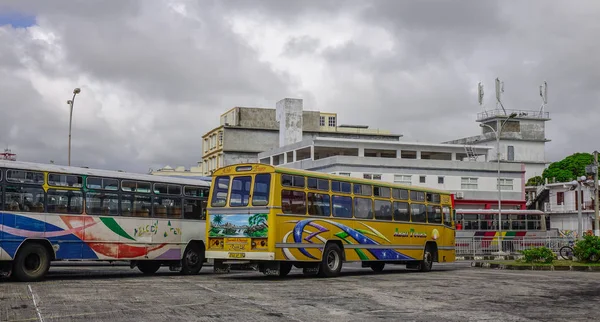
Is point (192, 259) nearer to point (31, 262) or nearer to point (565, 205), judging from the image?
point (31, 262)

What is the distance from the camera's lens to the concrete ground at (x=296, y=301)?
1226 cm

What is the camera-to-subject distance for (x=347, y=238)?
2356 cm

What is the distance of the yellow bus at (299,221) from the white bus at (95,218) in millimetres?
1684

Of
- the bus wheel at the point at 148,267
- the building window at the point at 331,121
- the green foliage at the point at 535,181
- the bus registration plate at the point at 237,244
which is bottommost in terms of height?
the bus wheel at the point at 148,267

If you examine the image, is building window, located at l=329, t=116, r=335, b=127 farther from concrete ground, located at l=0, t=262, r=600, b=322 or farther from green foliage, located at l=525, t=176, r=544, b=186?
concrete ground, located at l=0, t=262, r=600, b=322

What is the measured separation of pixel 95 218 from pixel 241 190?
4234 mm

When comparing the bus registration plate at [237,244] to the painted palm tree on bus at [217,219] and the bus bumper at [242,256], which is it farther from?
the painted palm tree on bus at [217,219]

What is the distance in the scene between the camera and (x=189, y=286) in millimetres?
17625

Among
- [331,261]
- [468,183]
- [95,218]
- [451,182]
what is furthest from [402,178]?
[95,218]

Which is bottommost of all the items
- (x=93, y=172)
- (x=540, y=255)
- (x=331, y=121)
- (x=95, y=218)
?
(x=540, y=255)

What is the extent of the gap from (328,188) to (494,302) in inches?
347

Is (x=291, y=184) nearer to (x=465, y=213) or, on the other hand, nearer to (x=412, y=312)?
(x=412, y=312)

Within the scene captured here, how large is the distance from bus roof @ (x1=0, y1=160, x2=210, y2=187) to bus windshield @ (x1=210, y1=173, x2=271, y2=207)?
189 cm

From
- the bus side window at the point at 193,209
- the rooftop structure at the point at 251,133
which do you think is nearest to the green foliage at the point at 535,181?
the rooftop structure at the point at 251,133
